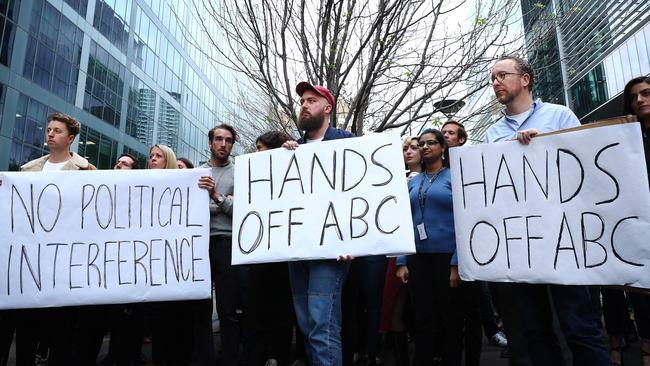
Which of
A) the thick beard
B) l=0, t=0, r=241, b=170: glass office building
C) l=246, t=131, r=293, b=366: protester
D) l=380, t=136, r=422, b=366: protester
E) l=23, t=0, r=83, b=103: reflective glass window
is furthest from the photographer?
l=23, t=0, r=83, b=103: reflective glass window

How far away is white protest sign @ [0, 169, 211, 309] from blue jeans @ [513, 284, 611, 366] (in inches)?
79.6

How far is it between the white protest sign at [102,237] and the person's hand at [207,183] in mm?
45

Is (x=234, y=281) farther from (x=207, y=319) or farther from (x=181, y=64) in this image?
(x=181, y=64)

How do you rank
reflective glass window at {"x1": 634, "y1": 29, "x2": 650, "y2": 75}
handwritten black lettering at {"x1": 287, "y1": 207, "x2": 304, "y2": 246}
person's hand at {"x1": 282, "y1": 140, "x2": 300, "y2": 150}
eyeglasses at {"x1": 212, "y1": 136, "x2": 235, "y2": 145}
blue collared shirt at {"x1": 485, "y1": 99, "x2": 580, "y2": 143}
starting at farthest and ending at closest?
reflective glass window at {"x1": 634, "y1": 29, "x2": 650, "y2": 75} → eyeglasses at {"x1": 212, "y1": 136, "x2": 235, "y2": 145} → person's hand at {"x1": 282, "y1": 140, "x2": 300, "y2": 150} → handwritten black lettering at {"x1": 287, "y1": 207, "x2": 304, "y2": 246} → blue collared shirt at {"x1": 485, "y1": 99, "x2": 580, "y2": 143}

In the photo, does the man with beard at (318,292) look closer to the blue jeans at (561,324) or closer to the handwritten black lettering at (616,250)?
the blue jeans at (561,324)

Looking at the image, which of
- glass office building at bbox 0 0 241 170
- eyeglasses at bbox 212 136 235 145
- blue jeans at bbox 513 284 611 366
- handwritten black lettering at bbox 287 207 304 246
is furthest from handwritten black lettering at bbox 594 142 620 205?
glass office building at bbox 0 0 241 170

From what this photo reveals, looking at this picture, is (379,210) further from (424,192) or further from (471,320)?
(471,320)

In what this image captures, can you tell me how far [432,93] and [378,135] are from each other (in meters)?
2.80

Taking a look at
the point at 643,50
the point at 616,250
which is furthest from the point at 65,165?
the point at 643,50

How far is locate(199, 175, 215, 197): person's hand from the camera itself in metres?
3.09

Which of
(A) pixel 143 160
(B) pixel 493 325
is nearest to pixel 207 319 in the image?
(B) pixel 493 325

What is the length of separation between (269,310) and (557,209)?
84.0 inches

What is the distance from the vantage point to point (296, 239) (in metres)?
2.52

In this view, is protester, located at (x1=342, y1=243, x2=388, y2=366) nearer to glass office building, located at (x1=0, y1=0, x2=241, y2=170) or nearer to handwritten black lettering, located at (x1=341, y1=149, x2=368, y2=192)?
handwritten black lettering, located at (x1=341, y1=149, x2=368, y2=192)
